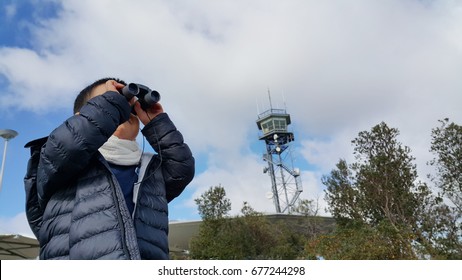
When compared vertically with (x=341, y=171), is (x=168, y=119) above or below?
below

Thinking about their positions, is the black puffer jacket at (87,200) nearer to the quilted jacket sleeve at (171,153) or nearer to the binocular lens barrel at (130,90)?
the binocular lens barrel at (130,90)

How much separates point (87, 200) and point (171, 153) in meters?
0.54

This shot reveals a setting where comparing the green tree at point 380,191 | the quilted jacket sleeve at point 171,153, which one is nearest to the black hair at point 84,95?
the quilted jacket sleeve at point 171,153

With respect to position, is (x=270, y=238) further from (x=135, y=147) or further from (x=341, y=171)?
(x=135, y=147)

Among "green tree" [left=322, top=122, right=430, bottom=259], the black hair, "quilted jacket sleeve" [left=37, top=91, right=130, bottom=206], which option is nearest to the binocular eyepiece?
the black hair

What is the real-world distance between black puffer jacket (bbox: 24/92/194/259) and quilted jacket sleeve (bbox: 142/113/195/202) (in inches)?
9.2

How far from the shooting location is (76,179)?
1.53m

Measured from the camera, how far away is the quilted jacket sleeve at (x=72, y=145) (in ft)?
4.66

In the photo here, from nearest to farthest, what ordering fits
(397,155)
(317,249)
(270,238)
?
(317,249) → (397,155) → (270,238)

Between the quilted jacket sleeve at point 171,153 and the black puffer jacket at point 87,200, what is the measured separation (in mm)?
233

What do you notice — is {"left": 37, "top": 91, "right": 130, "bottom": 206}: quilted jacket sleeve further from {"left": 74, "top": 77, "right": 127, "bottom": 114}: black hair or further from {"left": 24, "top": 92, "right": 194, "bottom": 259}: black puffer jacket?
{"left": 74, "top": 77, "right": 127, "bottom": 114}: black hair
